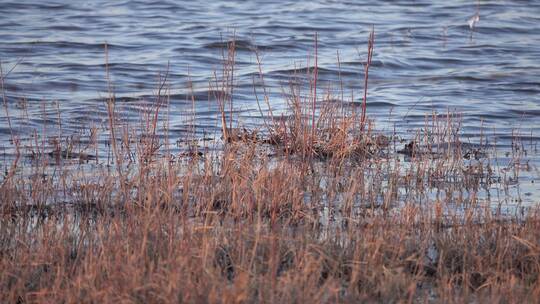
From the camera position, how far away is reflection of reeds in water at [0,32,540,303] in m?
3.54

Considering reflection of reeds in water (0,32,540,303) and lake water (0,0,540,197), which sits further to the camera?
lake water (0,0,540,197)

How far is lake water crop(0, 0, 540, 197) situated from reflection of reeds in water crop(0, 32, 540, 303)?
1700 millimetres

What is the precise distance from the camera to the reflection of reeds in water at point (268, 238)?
3.54 m

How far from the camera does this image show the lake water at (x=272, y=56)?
Result: 935 cm

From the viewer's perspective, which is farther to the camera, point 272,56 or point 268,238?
point 272,56

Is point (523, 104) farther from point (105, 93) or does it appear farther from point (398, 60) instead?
point (105, 93)

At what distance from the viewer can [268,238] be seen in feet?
13.3

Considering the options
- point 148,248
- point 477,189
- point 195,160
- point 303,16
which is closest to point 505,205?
point 477,189

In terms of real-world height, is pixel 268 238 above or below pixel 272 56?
above

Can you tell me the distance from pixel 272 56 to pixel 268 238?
30.5 ft

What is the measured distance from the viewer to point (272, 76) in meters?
11.6

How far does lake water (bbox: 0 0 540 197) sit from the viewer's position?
→ 30.7ft

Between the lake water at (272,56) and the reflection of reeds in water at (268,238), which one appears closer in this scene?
the reflection of reeds in water at (268,238)

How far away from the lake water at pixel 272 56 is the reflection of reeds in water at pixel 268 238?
1700 millimetres
